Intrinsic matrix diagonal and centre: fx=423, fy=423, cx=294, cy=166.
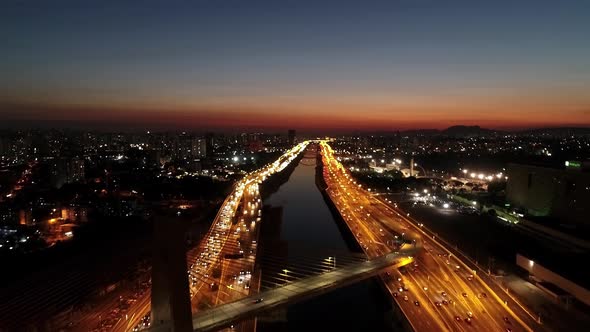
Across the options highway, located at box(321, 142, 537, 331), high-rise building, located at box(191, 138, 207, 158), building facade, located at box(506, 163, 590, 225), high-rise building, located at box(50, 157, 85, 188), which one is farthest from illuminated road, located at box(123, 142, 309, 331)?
high-rise building, located at box(191, 138, 207, 158)

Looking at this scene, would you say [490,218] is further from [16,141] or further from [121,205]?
[16,141]

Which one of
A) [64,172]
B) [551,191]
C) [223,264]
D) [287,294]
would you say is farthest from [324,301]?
[64,172]

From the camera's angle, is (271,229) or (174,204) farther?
(174,204)

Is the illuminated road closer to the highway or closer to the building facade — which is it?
the highway

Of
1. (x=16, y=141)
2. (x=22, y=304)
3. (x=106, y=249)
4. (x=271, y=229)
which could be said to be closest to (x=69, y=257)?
(x=106, y=249)

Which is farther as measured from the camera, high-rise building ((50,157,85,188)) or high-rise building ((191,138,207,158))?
high-rise building ((191,138,207,158))

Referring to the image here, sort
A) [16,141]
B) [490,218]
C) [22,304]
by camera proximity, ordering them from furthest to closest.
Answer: [16,141] < [490,218] < [22,304]
